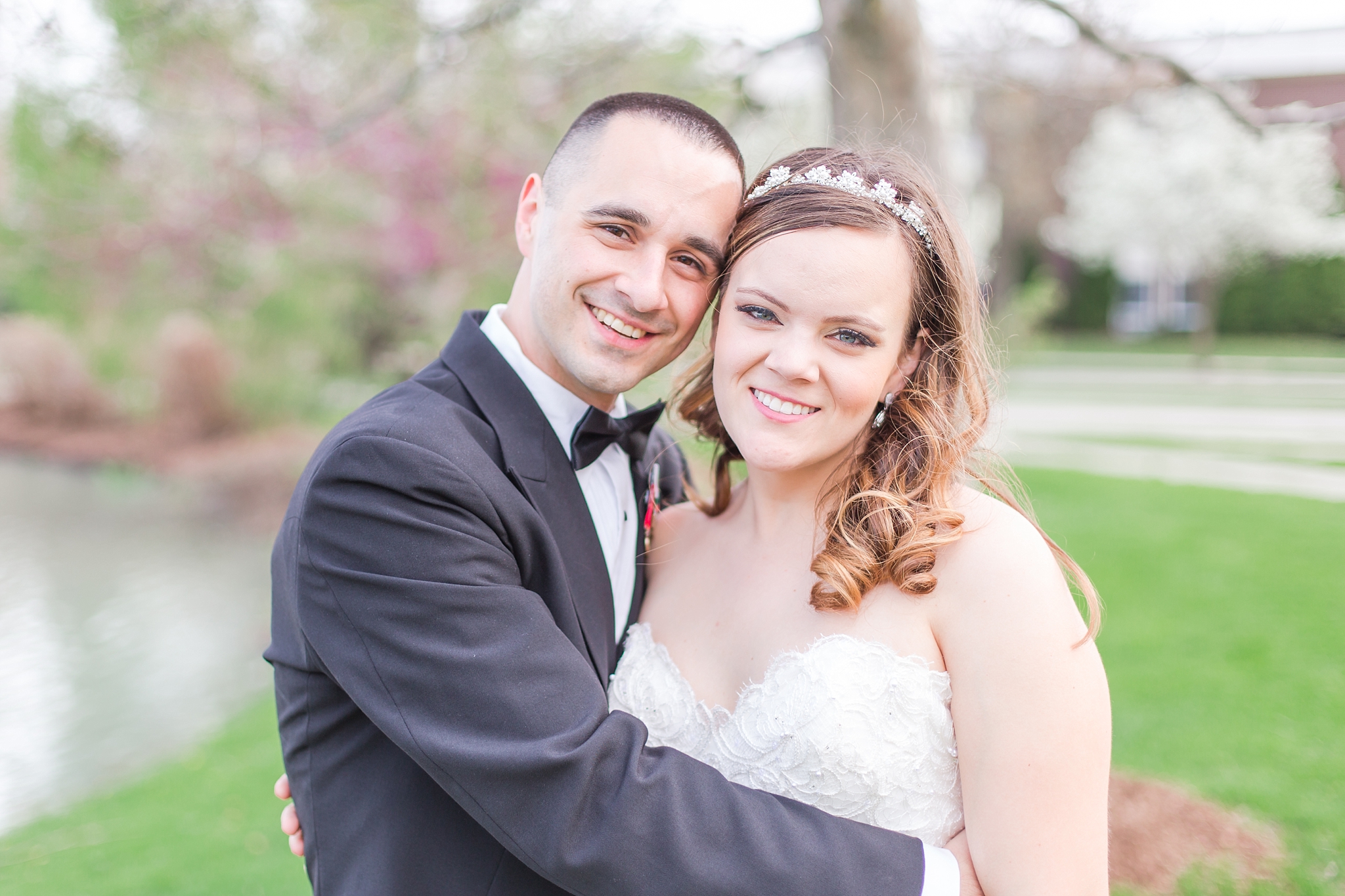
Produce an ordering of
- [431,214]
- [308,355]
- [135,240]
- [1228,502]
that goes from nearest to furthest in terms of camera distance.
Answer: [1228,502] → [135,240] → [431,214] → [308,355]

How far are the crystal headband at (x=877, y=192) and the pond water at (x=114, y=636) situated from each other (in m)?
5.81

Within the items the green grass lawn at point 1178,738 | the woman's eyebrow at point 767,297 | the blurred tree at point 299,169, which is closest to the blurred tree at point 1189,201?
the green grass lawn at point 1178,738

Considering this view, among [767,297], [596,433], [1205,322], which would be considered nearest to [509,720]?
[596,433]

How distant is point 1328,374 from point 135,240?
14.5 meters

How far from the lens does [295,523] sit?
1.95m

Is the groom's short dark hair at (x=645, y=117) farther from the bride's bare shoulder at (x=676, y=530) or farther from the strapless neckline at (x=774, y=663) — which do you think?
the strapless neckline at (x=774, y=663)

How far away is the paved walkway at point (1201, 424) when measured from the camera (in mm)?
10562

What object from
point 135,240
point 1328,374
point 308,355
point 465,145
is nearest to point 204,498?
point 308,355

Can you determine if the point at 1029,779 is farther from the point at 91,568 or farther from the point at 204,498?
the point at 204,498

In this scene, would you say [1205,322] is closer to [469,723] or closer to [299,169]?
[299,169]

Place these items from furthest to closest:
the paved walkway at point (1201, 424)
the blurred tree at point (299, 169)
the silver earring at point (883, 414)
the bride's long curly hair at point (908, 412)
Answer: the paved walkway at point (1201, 424), the blurred tree at point (299, 169), the silver earring at point (883, 414), the bride's long curly hair at point (908, 412)

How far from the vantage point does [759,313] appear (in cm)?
223

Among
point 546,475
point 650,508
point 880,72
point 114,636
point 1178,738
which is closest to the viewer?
point 546,475

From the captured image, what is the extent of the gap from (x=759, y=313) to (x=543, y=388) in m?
0.58
